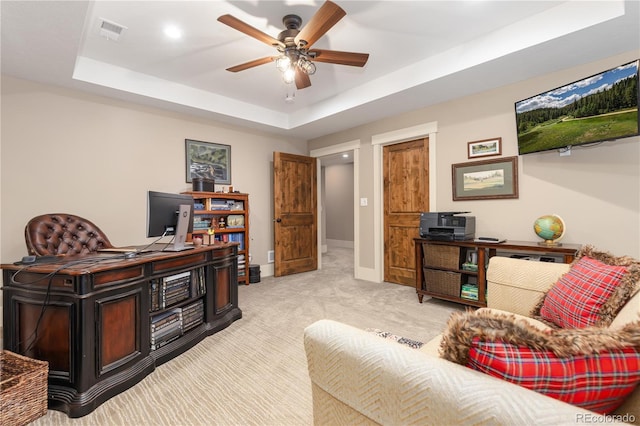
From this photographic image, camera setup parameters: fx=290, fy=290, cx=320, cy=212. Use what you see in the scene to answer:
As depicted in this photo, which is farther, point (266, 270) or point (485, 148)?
point (266, 270)

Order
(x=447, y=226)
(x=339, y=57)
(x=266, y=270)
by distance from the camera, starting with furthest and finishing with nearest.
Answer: (x=266, y=270) → (x=447, y=226) → (x=339, y=57)

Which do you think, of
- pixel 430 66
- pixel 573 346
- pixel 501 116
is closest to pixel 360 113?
pixel 430 66

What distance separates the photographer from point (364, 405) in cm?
87

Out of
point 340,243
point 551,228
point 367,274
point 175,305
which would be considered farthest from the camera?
point 340,243

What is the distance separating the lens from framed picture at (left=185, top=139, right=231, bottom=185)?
4246mm

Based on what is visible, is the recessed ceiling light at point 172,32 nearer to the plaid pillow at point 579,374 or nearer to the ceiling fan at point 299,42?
the ceiling fan at point 299,42

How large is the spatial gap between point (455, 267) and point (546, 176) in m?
1.34

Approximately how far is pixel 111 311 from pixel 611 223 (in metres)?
4.15

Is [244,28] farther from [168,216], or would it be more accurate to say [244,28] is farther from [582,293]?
[582,293]

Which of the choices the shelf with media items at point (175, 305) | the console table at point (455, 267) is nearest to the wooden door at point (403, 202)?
the console table at point (455, 267)

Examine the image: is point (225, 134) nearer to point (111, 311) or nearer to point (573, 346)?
point (111, 311)

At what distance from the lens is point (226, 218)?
14.8 ft

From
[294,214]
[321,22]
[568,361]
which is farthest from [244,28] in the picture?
[294,214]

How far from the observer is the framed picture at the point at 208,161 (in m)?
4.25
